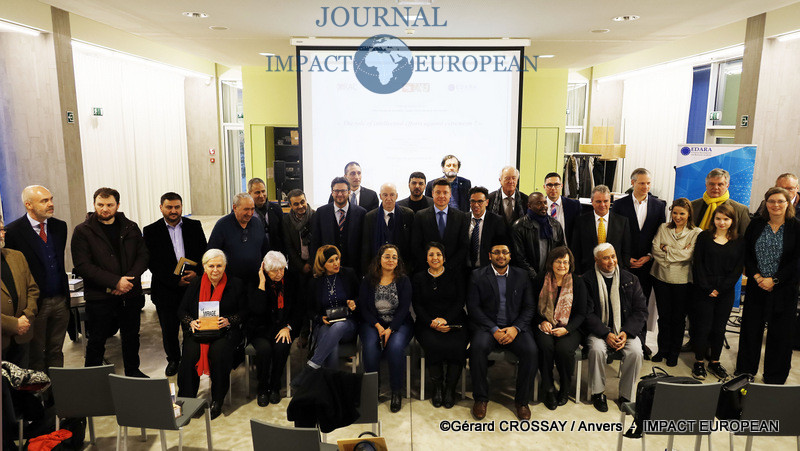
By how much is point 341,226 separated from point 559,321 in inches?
77.9

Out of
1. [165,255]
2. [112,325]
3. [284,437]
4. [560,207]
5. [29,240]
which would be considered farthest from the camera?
[560,207]

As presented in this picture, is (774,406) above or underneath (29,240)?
underneath

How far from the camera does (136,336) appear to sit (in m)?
4.19

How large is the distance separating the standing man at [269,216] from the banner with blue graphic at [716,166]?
4.32m

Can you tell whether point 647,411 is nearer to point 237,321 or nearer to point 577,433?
point 577,433

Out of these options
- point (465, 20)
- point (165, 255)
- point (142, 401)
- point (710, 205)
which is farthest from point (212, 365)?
Result: point (710, 205)

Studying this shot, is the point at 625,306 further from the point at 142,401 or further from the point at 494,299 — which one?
the point at 142,401

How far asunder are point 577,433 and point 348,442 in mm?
1797

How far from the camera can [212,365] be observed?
3.81 m

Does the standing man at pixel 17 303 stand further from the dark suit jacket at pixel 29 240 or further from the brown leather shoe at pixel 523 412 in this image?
the brown leather shoe at pixel 523 412

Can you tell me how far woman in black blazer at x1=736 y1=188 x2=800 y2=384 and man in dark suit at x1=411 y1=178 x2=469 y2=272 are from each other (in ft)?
7.49

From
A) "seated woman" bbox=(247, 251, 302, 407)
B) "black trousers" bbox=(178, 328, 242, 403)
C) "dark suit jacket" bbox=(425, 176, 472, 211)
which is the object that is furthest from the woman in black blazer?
"black trousers" bbox=(178, 328, 242, 403)

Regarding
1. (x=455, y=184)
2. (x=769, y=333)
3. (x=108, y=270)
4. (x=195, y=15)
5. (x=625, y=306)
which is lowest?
(x=769, y=333)

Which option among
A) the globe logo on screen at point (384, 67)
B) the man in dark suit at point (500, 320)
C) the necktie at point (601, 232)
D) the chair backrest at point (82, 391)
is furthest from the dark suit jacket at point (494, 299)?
the globe logo on screen at point (384, 67)
